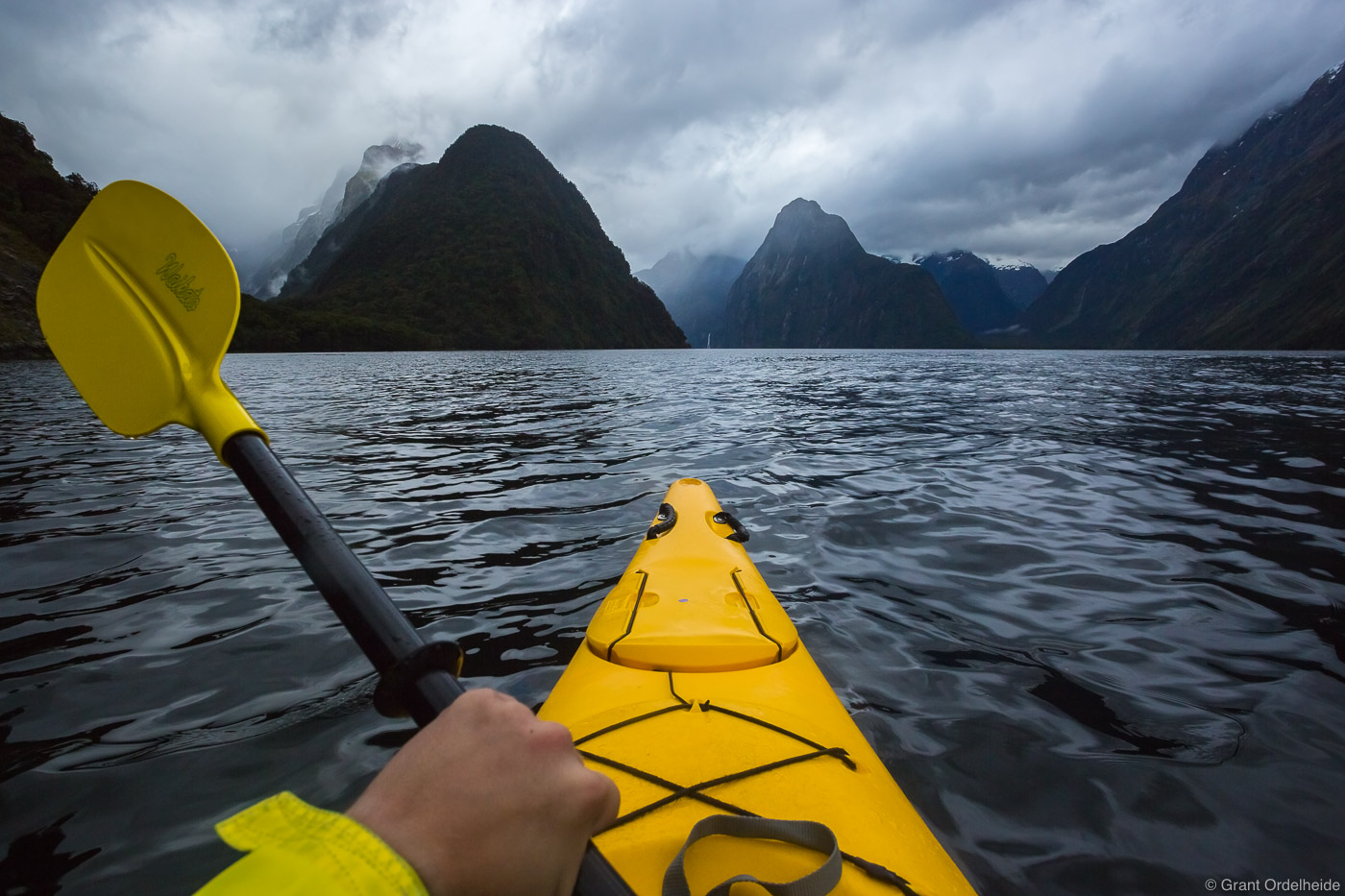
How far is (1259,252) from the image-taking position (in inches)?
5148

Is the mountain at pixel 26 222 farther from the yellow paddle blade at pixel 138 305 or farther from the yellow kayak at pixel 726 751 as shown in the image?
the yellow kayak at pixel 726 751

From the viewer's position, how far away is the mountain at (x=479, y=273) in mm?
94500

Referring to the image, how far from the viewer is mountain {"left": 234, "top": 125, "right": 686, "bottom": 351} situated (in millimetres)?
94500

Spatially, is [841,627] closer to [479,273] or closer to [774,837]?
[774,837]

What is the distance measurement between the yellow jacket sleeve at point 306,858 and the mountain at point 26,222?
127 feet

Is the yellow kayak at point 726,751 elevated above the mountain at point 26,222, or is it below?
below

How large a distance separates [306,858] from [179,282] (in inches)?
99.7

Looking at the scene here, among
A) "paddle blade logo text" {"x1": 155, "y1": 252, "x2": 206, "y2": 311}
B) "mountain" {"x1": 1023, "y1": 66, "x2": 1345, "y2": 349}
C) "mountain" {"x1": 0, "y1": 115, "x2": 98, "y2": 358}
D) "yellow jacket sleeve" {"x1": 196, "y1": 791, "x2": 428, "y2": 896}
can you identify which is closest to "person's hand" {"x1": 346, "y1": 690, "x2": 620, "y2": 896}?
"yellow jacket sleeve" {"x1": 196, "y1": 791, "x2": 428, "y2": 896}

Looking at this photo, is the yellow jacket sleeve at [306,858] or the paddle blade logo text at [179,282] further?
the paddle blade logo text at [179,282]

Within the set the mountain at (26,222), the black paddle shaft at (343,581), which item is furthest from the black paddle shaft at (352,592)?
the mountain at (26,222)

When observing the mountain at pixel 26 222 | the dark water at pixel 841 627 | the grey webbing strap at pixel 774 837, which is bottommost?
the dark water at pixel 841 627

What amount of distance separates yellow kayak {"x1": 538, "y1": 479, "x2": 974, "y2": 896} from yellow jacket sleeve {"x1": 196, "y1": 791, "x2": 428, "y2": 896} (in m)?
0.82

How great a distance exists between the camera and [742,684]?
2326mm

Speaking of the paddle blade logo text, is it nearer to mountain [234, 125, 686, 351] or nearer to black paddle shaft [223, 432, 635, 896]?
black paddle shaft [223, 432, 635, 896]
